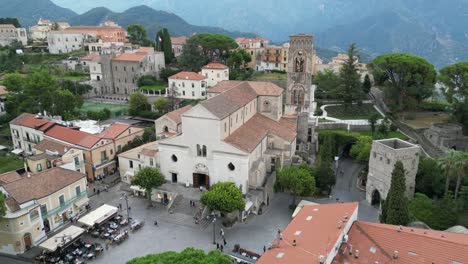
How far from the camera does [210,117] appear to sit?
125 feet

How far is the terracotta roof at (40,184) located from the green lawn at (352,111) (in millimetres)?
43263

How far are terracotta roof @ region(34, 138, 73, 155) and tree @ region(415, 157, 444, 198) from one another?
4282 centimetres

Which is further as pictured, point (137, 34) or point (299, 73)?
point (137, 34)

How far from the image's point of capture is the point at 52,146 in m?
45.9

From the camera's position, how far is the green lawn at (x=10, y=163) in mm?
46856

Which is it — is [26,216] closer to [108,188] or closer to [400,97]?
[108,188]

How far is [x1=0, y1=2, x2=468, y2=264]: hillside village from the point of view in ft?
88.2

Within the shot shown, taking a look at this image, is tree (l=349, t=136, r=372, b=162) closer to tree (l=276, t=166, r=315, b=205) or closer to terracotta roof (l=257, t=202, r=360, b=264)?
tree (l=276, t=166, r=315, b=205)

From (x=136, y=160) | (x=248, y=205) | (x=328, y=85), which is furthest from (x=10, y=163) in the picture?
(x=328, y=85)

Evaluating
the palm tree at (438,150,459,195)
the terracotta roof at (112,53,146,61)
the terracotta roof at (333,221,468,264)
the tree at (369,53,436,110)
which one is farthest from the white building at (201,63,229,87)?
the terracotta roof at (333,221,468,264)

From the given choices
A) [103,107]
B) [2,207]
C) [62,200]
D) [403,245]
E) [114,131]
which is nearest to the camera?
[403,245]

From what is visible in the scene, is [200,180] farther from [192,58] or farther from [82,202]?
[192,58]

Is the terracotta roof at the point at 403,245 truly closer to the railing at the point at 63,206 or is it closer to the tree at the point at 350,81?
the railing at the point at 63,206

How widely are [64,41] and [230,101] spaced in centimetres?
9755
